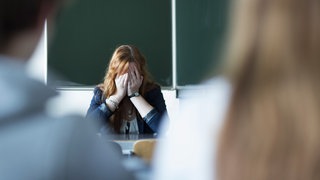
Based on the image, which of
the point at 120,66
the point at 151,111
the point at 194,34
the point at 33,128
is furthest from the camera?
the point at 194,34

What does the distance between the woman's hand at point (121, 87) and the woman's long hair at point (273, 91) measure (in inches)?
18.2

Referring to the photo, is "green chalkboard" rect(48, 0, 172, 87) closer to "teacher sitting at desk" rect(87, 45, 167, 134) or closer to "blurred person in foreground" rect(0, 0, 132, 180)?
"teacher sitting at desk" rect(87, 45, 167, 134)

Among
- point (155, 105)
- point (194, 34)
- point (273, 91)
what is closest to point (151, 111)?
point (155, 105)

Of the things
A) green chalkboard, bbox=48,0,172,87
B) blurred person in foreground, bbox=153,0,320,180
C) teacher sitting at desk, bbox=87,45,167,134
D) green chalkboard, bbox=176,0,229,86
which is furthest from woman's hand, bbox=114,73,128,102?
blurred person in foreground, bbox=153,0,320,180

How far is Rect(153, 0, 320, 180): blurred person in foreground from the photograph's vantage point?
0.34 m

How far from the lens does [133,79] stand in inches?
34.2

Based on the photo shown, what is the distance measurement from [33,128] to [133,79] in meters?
0.56

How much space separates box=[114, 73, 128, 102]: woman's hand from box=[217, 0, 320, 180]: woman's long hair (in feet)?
1.52

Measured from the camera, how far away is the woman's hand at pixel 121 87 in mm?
825

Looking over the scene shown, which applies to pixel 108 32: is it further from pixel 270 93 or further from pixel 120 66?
pixel 270 93

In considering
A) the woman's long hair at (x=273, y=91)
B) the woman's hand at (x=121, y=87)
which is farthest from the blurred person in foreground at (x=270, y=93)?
the woman's hand at (x=121, y=87)

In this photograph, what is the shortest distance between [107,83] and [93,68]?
32 centimetres

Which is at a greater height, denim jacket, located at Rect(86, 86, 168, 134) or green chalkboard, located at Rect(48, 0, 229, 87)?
green chalkboard, located at Rect(48, 0, 229, 87)

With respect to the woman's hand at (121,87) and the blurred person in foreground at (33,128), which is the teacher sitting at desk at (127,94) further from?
the blurred person in foreground at (33,128)
